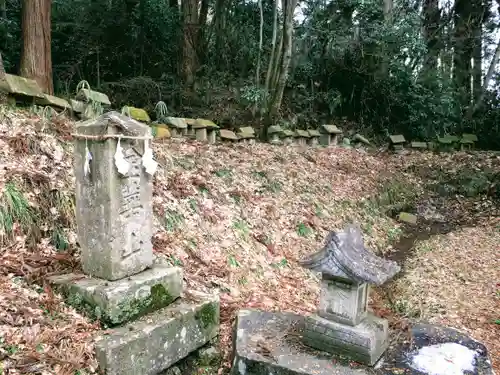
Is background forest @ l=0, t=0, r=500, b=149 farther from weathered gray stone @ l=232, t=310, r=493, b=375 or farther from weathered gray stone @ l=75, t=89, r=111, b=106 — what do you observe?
weathered gray stone @ l=232, t=310, r=493, b=375

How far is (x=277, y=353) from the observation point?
3527mm

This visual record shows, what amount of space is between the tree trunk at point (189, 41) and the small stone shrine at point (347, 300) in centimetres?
922

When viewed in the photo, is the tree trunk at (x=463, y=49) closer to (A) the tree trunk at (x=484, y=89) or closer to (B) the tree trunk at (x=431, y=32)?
(A) the tree trunk at (x=484, y=89)

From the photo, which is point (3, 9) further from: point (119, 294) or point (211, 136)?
point (119, 294)

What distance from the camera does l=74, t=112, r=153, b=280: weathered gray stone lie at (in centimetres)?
336

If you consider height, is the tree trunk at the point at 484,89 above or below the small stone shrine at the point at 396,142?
above

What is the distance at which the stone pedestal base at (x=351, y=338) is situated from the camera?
3.38 metres

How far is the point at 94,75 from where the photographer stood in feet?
36.4

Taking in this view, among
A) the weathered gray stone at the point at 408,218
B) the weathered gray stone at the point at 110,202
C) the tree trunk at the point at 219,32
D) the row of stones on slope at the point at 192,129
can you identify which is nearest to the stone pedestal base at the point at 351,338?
the weathered gray stone at the point at 110,202

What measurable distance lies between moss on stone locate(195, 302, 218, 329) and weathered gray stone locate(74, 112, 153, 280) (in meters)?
0.68

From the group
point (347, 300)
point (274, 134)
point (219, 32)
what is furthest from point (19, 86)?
point (219, 32)

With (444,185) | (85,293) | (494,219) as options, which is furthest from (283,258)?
(444,185)

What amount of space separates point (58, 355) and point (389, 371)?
8.02 feet

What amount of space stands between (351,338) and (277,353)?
613 mm
